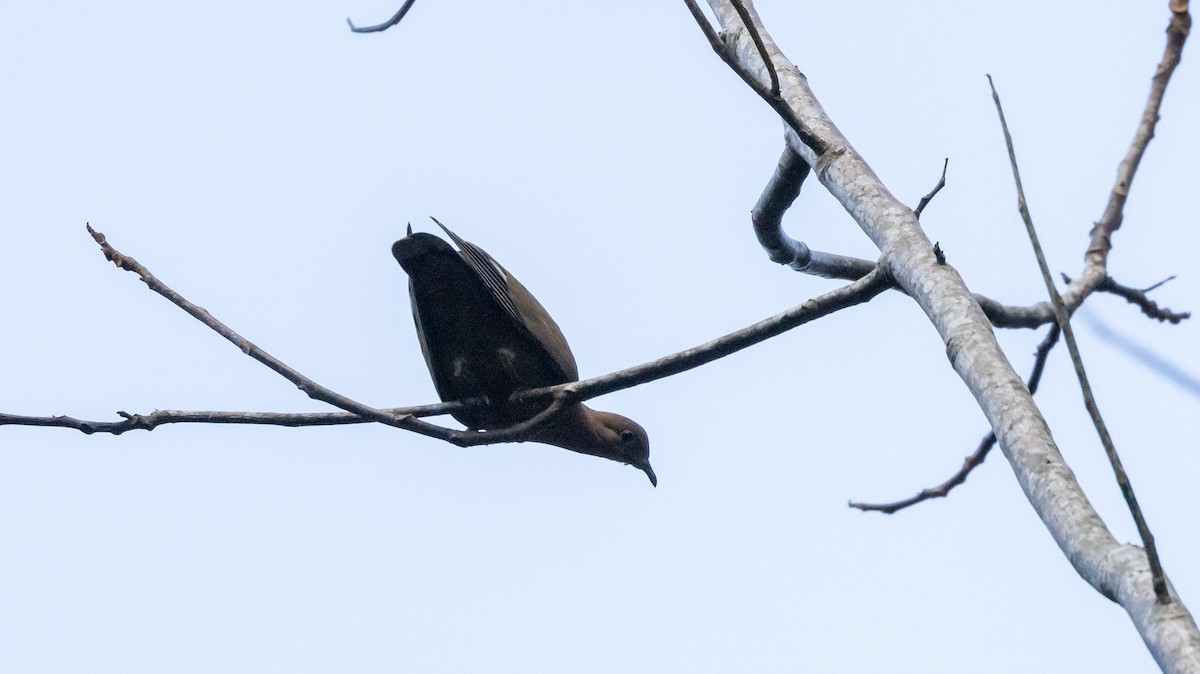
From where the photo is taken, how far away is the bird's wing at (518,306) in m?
4.55

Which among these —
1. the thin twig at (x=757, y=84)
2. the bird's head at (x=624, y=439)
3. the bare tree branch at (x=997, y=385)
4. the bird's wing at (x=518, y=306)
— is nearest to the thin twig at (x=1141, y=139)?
the bare tree branch at (x=997, y=385)

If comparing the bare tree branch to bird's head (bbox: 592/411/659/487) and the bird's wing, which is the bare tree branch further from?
bird's head (bbox: 592/411/659/487)

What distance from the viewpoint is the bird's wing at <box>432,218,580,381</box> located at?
455 centimetres

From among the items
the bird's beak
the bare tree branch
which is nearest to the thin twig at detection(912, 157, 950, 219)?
the bare tree branch

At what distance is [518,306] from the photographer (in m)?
4.73

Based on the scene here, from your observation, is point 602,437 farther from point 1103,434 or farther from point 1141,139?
point 1103,434

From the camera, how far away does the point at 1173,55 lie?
3.15 meters

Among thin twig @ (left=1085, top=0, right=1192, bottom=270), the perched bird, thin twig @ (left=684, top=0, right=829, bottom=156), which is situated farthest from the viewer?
the perched bird

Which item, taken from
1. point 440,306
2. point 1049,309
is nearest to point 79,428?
point 440,306

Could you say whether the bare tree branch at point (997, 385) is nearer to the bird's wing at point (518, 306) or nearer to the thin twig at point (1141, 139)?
the thin twig at point (1141, 139)

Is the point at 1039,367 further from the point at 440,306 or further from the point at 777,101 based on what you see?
the point at 440,306

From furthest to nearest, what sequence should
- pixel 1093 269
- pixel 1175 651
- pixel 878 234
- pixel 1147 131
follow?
pixel 1093 269 → pixel 1147 131 → pixel 878 234 → pixel 1175 651

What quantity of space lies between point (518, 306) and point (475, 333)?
0.24 meters

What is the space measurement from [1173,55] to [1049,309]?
1035 mm
